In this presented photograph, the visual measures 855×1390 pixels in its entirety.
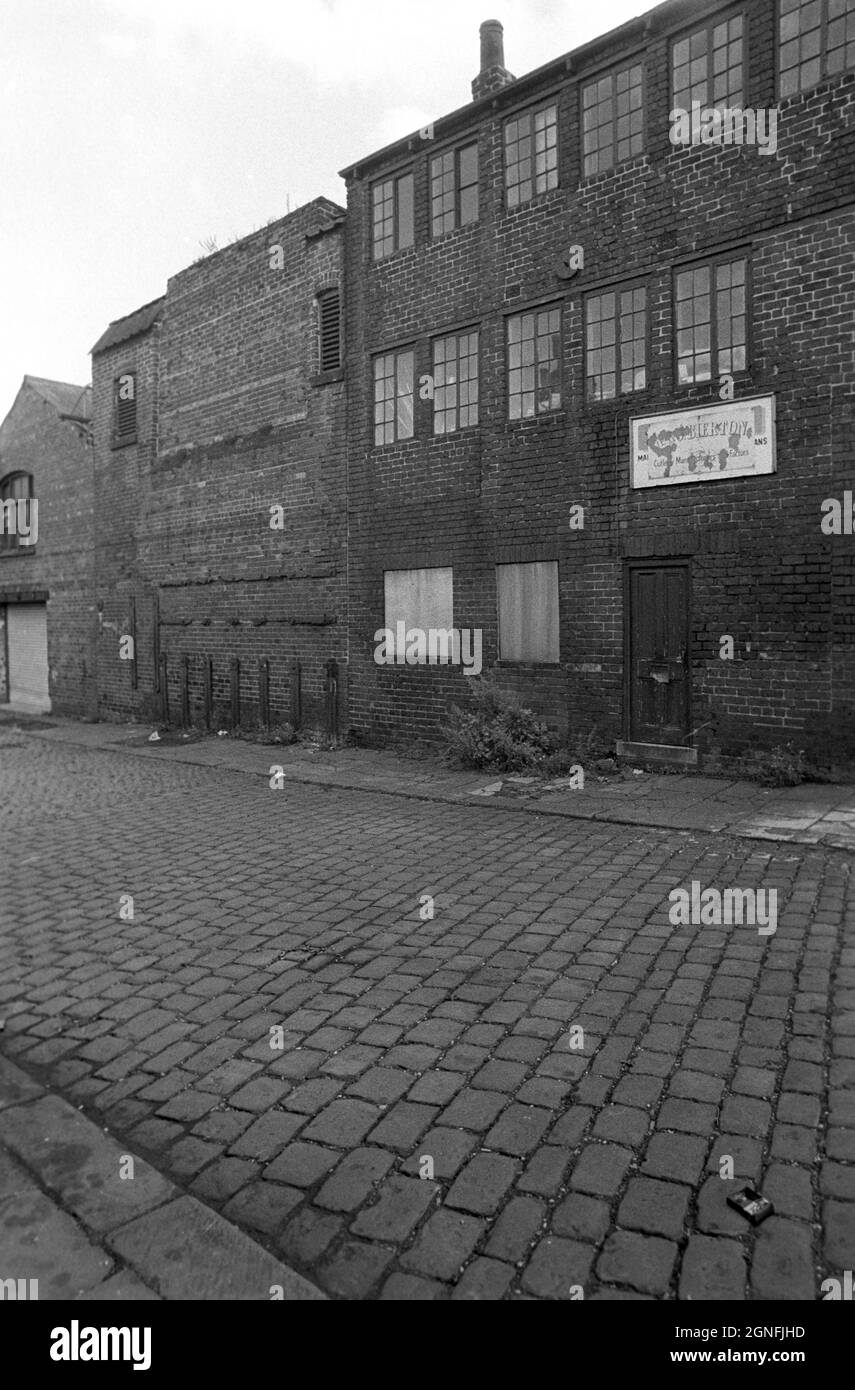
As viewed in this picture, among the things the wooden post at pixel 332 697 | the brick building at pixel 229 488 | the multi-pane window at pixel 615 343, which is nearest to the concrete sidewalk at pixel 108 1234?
the multi-pane window at pixel 615 343

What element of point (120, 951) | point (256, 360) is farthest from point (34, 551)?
point (120, 951)

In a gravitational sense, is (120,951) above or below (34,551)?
below

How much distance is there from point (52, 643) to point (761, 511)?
17174 millimetres

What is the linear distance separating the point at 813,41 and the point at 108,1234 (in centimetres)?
1144

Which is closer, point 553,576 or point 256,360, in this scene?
point 553,576

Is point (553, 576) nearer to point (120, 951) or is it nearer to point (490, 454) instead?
point (490, 454)

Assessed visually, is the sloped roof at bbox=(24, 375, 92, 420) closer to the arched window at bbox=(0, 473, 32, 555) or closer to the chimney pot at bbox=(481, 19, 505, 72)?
the arched window at bbox=(0, 473, 32, 555)

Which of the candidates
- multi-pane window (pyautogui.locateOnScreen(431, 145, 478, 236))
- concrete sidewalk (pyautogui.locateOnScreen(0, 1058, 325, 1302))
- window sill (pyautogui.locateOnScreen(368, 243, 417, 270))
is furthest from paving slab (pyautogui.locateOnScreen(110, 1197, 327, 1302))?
window sill (pyautogui.locateOnScreen(368, 243, 417, 270))

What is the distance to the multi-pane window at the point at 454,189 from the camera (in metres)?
12.1

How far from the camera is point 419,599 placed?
42.0ft

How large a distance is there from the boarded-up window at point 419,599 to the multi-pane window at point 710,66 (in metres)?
6.14

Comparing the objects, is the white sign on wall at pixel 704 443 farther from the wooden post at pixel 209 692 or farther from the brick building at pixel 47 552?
the brick building at pixel 47 552

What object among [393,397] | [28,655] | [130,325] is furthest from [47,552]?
[393,397]

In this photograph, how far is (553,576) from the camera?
11.3m
